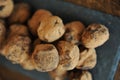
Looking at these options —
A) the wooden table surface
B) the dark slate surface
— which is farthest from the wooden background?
the wooden table surface

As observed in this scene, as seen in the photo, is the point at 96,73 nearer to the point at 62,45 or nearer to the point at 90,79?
the point at 90,79

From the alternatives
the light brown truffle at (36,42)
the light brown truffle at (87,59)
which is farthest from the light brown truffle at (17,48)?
the light brown truffle at (87,59)

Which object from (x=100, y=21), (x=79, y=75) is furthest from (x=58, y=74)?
(x=100, y=21)

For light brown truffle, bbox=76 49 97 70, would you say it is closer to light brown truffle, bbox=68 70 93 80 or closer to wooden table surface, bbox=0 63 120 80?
light brown truffle, bbox=68 70 93 80

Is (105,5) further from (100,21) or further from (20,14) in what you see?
(20,14)

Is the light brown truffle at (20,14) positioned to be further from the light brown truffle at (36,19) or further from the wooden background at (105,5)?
the wooden background at (105,5)
